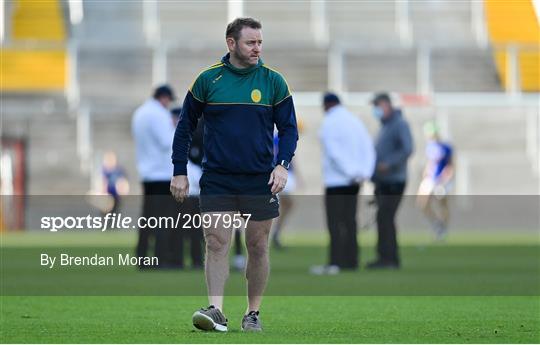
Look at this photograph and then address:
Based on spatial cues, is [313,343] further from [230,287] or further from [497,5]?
[497,5]

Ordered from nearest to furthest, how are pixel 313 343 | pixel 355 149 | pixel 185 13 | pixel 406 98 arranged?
pixel 313 343 → pixel 355 149 → pixel 406 98 → pixel 185 13

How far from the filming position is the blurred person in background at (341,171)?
1762cm

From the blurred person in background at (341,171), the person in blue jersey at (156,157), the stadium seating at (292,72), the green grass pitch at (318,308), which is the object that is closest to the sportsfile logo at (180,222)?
the person in blue jersey at (156,157)

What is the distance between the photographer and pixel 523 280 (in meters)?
16.2

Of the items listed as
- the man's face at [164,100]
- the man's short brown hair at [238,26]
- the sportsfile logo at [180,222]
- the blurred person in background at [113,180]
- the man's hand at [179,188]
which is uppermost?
the man's short brown hair at [238,26]

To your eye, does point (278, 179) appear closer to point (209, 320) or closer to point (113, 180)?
point (209, 320)

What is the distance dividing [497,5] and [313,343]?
99.3 feet

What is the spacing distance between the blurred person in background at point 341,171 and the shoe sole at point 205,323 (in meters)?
8.02

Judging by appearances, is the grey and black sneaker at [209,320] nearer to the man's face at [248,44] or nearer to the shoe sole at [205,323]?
the shoe sole at [205,323]

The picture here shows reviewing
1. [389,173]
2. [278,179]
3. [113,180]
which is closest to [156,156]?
[389,173]

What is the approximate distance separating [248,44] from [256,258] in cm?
139

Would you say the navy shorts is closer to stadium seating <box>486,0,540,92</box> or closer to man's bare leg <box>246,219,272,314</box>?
man's bare leg <box>246,219,272,314</box>

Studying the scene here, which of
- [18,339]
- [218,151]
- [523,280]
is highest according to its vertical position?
[218,151]

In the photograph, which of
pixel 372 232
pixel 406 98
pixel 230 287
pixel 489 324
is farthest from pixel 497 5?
pixel 489 324
